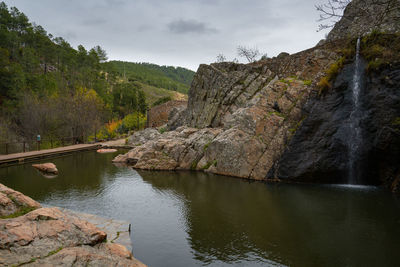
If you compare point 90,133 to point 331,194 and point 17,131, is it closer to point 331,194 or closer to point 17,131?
point 17,131

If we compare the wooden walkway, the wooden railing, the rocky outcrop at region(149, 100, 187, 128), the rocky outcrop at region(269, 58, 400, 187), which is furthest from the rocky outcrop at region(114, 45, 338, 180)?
the rocky outcrop at region(149, 100, 187, 128)

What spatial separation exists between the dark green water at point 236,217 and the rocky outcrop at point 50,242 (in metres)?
2.22

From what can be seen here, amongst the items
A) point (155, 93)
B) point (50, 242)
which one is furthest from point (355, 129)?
point (155, 93)

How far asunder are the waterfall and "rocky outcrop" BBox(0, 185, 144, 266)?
40.5ft

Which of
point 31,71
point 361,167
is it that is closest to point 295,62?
point 361,167

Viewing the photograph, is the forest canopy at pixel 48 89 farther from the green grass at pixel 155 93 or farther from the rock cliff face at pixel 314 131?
the green grass at pixel 155 93

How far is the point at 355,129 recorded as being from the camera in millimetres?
13805

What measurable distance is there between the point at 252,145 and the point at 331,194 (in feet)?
16.9

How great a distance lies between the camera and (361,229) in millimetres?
8148

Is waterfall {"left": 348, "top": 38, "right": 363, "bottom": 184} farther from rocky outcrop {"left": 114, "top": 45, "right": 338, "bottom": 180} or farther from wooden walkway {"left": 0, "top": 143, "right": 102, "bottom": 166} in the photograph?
wooden walkway {"left": 0, "top": 143, "right": 102, "bottom": 166}

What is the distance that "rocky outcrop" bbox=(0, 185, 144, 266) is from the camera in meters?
3.73

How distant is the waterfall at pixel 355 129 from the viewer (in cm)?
1359

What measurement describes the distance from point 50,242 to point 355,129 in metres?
14.0

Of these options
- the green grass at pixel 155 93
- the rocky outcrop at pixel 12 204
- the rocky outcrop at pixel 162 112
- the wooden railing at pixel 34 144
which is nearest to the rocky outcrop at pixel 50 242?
the rocky outcrop at pixel 12 204
